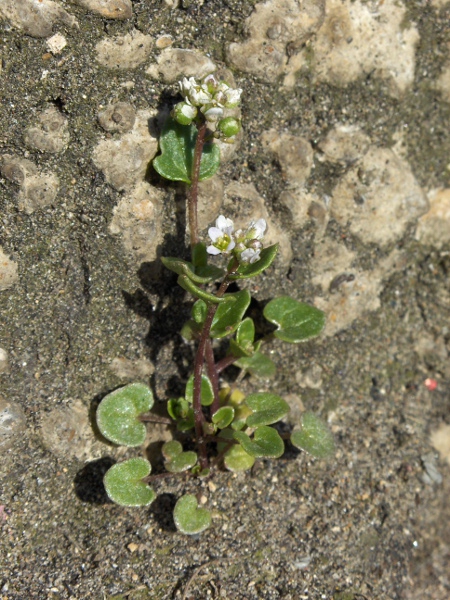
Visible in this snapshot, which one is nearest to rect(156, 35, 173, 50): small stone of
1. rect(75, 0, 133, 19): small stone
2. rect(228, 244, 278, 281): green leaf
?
rect(75, 0, 133, 19): small stone

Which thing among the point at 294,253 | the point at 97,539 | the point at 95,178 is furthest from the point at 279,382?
the point at 95,178

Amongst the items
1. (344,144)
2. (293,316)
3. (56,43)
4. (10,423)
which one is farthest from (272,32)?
(10,423)

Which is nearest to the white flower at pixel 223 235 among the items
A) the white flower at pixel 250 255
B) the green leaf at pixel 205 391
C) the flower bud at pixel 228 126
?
the white flower at pixel 250 255

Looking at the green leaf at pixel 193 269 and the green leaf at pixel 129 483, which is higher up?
the green leaf at pixel 193 269

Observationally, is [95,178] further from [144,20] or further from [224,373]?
[224,373]

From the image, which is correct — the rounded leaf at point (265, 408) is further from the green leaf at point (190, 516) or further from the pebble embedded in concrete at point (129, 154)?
the pebble embedded in concrete at point (129, 154)

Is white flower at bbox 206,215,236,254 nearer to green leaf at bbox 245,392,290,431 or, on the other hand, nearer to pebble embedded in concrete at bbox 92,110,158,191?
pebble embedded in concrete at bbox 92,110,158,191
